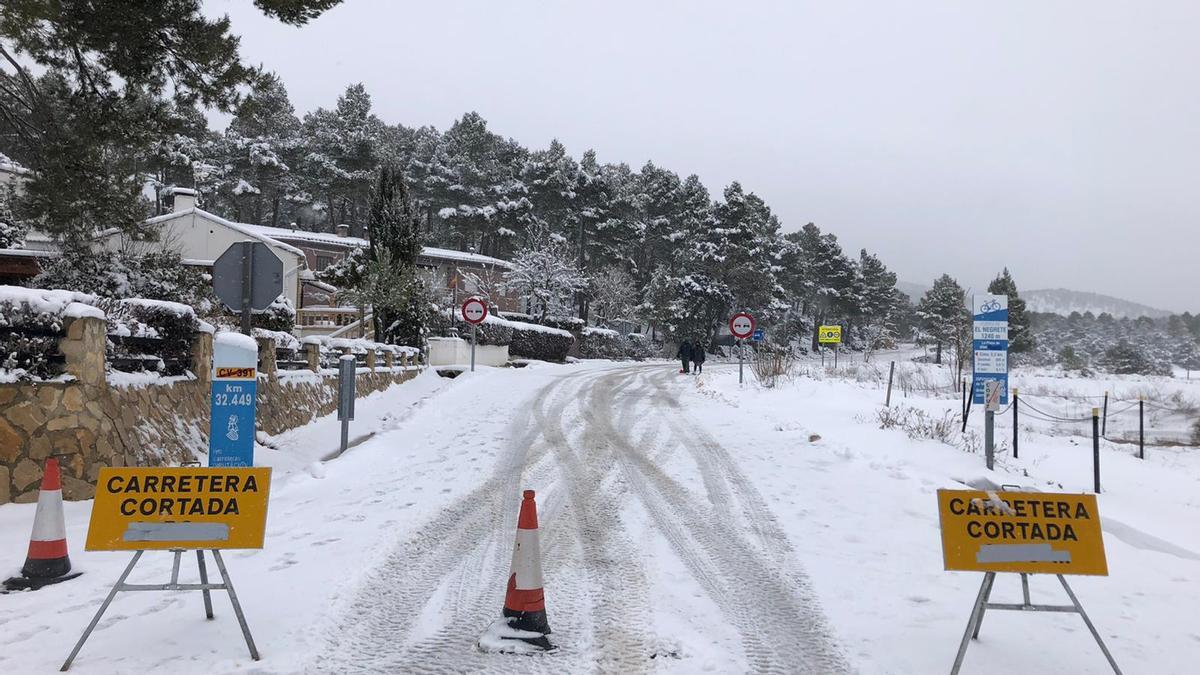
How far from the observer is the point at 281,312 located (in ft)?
65.0

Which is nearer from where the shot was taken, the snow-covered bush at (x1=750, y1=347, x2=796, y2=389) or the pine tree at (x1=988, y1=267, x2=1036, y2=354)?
the snow-covered bush at (x1=750, y1=347, x2=796, y2=389)

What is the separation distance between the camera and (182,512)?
3984mm

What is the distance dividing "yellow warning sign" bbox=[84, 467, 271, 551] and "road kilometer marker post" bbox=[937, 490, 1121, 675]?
3.94 meters

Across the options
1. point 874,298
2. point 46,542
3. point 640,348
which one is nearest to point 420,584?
point 46,542

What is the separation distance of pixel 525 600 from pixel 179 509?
81.9 inches

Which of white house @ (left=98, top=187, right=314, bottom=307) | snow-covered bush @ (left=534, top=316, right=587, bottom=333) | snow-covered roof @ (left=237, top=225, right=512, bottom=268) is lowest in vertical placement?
snow-covered bush @ (left=534, top=316, right=587, bottom=333)

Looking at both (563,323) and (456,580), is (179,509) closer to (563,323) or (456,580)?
(456,580)

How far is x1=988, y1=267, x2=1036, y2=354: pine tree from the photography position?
66.1 meters

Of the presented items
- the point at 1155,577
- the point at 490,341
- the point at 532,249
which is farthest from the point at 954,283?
the point at 1155,577

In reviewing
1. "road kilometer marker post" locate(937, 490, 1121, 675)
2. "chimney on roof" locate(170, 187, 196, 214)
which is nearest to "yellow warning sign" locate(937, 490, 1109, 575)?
"road kilometer marker post" locate(937, 490, 1121, 675)

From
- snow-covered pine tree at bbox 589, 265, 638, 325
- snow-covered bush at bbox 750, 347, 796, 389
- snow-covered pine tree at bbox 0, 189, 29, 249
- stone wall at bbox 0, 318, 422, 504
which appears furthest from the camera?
snow-covered pine tree at bbox 589, 265, 638, 325

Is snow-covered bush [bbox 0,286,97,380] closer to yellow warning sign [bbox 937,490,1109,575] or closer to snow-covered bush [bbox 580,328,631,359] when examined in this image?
yellow warning sign [bbox 937,490,1109,575]

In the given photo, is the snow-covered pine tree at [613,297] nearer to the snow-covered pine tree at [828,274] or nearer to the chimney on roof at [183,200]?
the chimney on roof at [183,200]

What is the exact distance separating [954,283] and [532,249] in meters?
62.2
